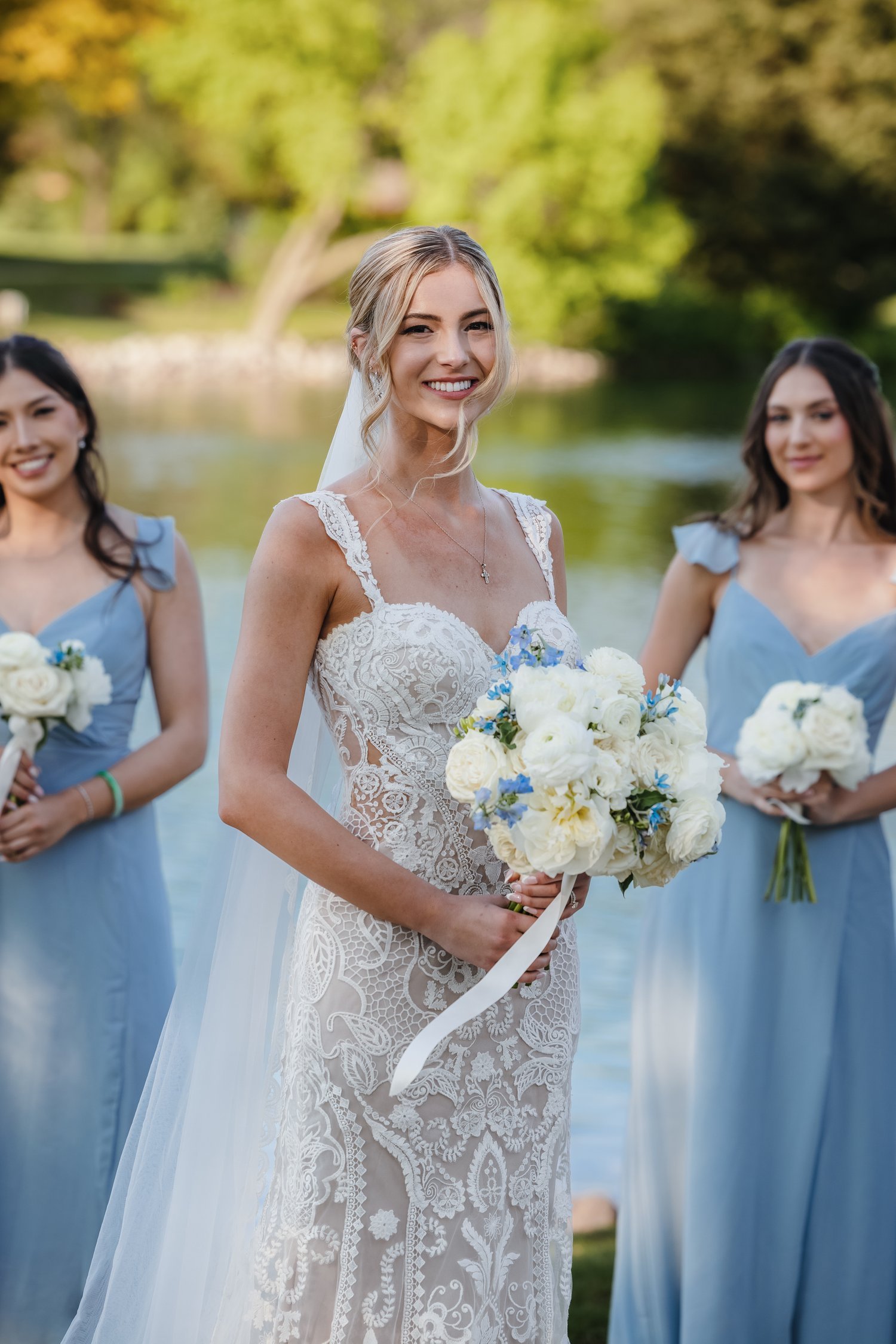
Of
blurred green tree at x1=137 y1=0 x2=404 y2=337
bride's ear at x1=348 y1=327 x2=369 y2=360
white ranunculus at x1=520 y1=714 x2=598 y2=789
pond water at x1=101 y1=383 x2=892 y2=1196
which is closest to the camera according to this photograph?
white ranunculus at x1=520 y1=714 x2=598 y2=789

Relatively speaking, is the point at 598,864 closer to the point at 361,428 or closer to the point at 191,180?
the point at 361,428

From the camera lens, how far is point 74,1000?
4105mm

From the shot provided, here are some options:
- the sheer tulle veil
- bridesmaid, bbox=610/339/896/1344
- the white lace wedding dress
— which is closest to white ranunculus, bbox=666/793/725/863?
the white lace wedding dress

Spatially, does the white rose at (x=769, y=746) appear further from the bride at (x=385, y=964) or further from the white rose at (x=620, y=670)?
the white rose at (x=620, y=670)

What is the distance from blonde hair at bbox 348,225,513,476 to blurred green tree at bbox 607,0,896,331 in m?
41.7

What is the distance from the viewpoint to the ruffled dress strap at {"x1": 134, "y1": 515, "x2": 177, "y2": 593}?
4160 mm

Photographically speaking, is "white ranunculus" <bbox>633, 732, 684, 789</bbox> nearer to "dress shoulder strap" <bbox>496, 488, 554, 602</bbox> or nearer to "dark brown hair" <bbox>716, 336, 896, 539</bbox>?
"dress shoulder strap" <bbox>496, 488, 554, 602</bbox>

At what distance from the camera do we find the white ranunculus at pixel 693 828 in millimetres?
2494

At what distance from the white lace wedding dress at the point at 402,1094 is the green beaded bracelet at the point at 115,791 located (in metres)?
1.31

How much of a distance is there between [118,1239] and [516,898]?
1240mm

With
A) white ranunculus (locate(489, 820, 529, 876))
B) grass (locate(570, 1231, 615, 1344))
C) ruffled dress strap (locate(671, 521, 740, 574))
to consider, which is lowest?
Result: grass (locate(570, 1231, 615, 1344))

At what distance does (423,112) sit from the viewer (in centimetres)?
3847

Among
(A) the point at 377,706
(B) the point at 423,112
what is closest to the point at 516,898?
(A) the point at 377,706

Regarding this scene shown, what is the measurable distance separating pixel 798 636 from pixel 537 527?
132 centimetres
